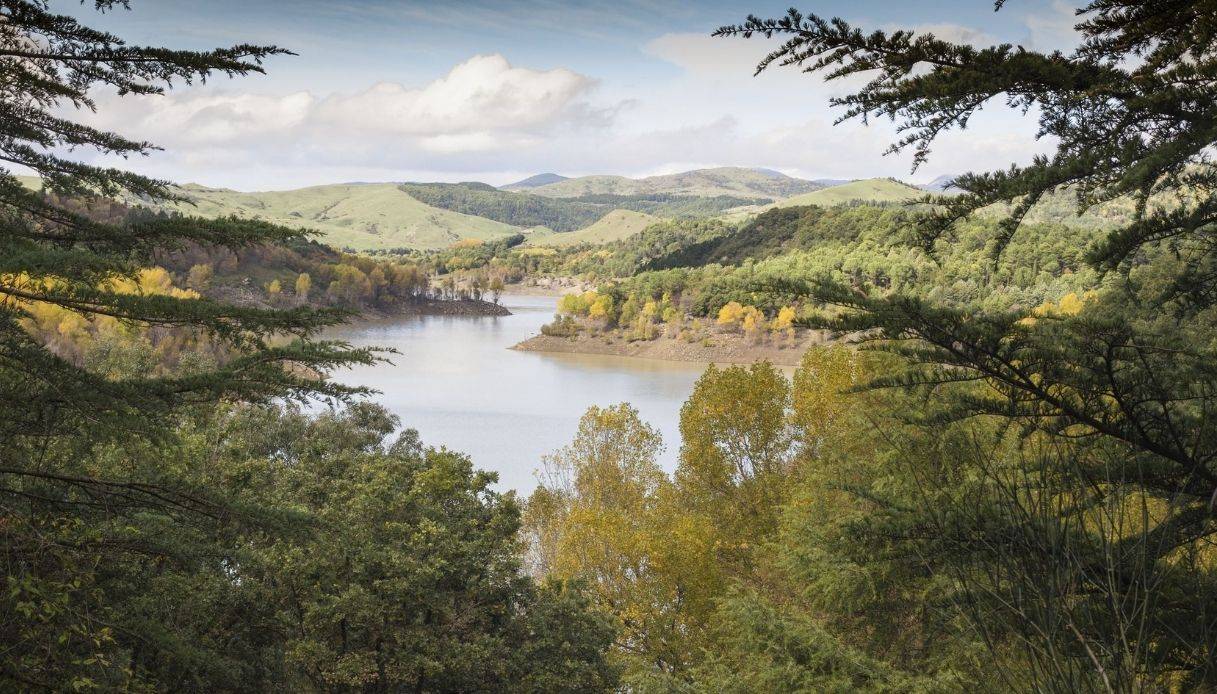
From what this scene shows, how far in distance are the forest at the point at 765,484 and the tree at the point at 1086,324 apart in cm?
2

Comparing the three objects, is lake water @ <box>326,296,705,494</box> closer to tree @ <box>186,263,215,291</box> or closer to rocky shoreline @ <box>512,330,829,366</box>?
rocky shoreline @ <box>512,330,829,366</box>

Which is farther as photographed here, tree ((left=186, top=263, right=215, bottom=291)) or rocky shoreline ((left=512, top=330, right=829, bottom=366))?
rocky shoreline ((left=512, top=330, right=829, bottom=366))

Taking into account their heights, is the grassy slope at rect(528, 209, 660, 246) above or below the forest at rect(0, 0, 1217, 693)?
above

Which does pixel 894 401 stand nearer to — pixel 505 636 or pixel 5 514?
pixel 505 636

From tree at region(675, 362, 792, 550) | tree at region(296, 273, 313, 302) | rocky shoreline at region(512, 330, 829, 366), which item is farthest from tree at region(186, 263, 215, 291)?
tree at region(675, 362, 792, 550)

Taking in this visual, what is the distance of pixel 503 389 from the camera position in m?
43.7

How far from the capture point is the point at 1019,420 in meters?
4.57

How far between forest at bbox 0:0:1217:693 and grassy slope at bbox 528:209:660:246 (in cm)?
16332

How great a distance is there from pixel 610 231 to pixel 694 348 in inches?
4962

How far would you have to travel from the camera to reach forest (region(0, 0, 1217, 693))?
3482mm

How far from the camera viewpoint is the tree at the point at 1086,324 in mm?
3098

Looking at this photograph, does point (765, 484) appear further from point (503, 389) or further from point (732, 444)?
point (503, 389)

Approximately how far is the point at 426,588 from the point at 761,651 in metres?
3.60

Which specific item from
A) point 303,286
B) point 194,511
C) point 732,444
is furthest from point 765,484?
point 303,286
